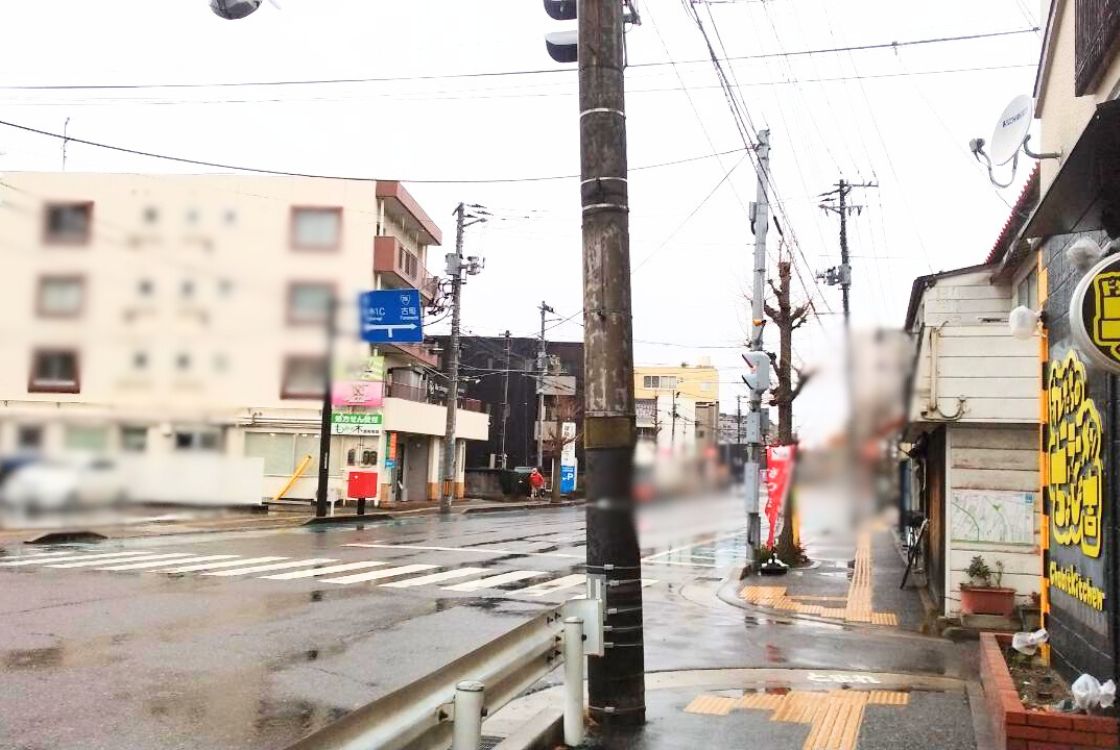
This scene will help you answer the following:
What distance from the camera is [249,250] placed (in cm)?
178

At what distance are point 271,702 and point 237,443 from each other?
6.44 metres

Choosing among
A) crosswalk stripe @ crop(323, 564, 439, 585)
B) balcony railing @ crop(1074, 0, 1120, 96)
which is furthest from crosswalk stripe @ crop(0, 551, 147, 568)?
balcony railing @ crop(1074, 0, 1120, 96)

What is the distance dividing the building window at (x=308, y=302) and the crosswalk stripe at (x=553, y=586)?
1253 centimetres

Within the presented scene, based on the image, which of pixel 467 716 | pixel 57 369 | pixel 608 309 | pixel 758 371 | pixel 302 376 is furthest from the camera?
pixel 758 371

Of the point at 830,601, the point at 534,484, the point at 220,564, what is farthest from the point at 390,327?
the point at 534,484

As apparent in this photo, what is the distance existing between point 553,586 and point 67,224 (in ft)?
46.6

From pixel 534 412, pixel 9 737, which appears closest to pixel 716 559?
pixel 9 737

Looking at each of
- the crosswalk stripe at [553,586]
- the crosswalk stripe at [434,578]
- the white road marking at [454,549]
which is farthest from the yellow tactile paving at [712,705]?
the white road marking at [454,549]

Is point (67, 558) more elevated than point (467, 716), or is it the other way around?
point (467, 716)

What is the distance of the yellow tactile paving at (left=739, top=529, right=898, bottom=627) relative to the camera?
12.4 meters

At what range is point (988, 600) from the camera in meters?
11.2

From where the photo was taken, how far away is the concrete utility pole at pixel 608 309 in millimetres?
6176

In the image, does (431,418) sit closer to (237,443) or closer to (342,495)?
(342,495)

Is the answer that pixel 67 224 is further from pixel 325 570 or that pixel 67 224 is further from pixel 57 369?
pixel 325 570
